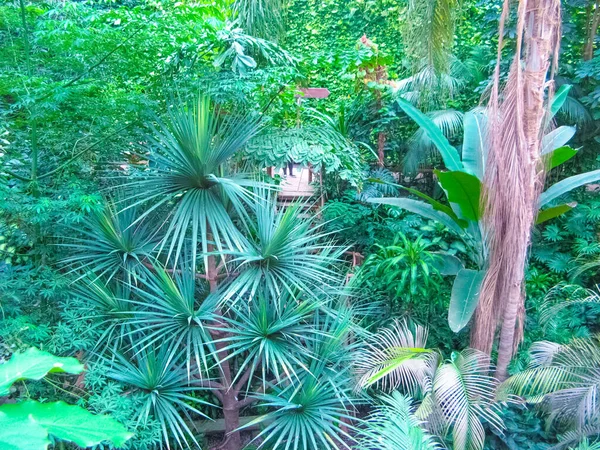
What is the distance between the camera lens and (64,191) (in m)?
2.78

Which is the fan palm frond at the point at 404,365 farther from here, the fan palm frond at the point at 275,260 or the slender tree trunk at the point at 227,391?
the slender tree trunk at the point at 227,391

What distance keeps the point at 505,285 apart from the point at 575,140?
3.15 meters

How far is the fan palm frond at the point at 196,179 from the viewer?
2.54 metres

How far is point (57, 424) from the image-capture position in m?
0.66

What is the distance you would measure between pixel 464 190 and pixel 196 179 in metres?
1.81

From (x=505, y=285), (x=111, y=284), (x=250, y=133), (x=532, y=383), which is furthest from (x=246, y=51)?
(x=532, y=383)

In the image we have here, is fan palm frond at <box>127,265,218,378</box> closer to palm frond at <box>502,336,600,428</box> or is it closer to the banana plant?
the banana plant

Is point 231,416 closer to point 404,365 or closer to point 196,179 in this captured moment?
point 404,365

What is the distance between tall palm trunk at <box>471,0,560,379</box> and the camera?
7.50 feet

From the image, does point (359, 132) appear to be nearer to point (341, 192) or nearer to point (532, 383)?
point (341, 192)

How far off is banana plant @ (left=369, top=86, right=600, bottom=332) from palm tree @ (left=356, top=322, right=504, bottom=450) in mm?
281

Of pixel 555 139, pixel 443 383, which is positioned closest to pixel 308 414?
pixel 443 383

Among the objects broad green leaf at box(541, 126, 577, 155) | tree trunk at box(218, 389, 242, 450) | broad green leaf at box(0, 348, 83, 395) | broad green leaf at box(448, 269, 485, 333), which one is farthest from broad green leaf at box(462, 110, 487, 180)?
broad green leaf at box(0, 348, 83, 395)

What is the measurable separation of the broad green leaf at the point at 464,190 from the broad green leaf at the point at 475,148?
10.8 inches
